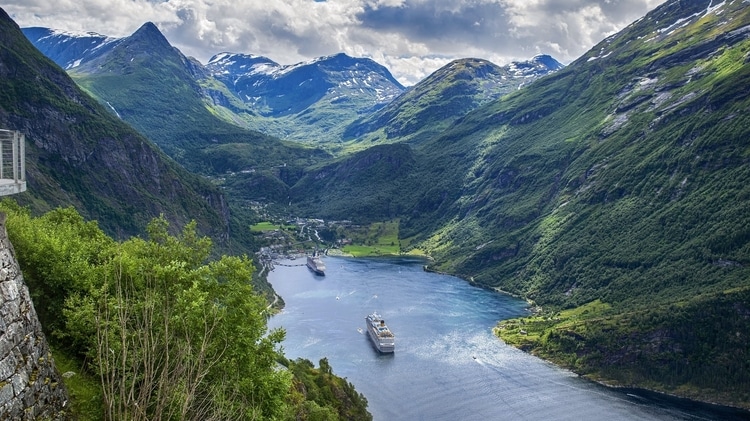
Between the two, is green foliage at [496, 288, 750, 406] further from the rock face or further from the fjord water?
the rock face

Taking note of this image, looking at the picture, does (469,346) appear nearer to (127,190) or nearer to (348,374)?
(348,374)

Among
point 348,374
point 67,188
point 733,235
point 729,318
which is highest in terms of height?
point 733,235

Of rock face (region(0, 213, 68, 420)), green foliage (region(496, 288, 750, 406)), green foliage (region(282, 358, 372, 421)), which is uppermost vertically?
green foliage (region(496, 288, 750, 406))

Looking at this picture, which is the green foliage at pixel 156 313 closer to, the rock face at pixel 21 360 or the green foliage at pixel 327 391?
the rock face at pixel 21 360

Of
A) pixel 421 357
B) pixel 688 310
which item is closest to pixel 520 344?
pixel 421 357

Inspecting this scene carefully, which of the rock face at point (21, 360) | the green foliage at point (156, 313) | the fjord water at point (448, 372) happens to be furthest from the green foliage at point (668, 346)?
the rock face at point (21, 360)

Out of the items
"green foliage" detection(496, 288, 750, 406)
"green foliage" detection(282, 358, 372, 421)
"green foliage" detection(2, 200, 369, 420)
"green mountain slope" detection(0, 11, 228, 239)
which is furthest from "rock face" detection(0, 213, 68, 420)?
"green mountain slope" detection(0, 11, 228, 239)
